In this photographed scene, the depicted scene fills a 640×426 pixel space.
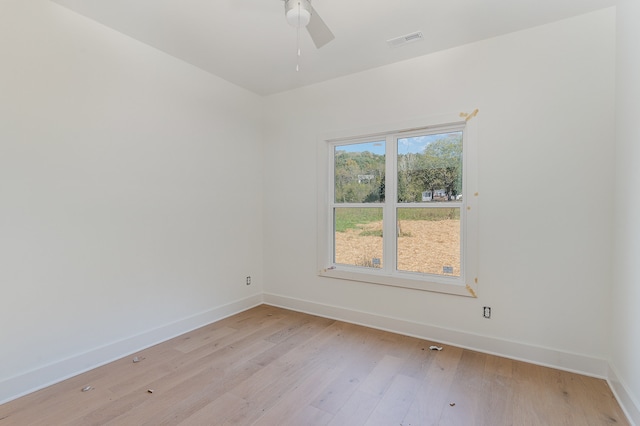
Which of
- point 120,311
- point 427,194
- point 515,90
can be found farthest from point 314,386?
point 515,90

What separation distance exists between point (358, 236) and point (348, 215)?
28 centimetres

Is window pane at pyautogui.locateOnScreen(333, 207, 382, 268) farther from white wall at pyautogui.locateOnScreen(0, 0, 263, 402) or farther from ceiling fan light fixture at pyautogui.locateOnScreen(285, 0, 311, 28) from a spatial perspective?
ceiling fan light fixture at pyautogui.locateOnScreen(285, 0, 311, 28)

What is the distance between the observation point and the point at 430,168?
10.2 feet

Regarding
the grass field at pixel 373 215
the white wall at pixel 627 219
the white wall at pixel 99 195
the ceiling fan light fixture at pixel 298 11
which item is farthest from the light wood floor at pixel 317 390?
the ceiling fan light fixture at pixel 298 11

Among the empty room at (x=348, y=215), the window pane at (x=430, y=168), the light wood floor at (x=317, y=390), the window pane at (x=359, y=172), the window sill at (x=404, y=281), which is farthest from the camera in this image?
the window pane at (x=359, y=172)

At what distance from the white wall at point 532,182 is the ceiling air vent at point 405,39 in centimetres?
34

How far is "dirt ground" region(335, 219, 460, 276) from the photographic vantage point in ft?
9.84

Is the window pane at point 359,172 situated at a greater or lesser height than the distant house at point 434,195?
greater

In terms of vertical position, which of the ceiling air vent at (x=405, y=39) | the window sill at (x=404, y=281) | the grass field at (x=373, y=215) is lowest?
the window sill at (x=404, y=281)

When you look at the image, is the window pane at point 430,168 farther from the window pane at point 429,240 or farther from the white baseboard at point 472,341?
the white baseboard at point 472,341

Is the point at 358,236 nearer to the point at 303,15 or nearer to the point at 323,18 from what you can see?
the point at 323,18

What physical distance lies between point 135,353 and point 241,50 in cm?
300

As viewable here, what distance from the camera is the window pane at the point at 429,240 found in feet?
9.81

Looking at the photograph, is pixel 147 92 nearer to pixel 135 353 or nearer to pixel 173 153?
pixel 173 153
